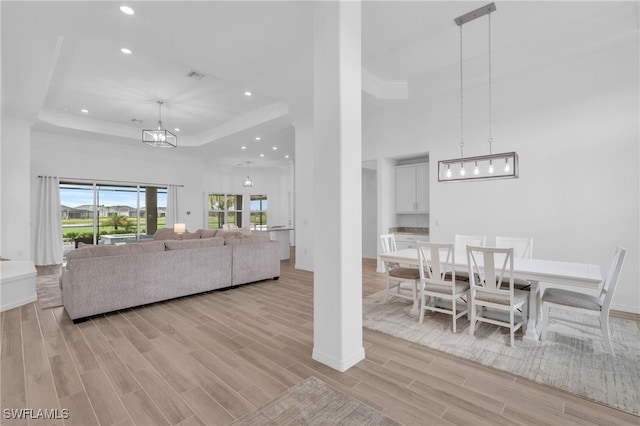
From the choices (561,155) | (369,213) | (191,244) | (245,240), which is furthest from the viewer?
(369,213)

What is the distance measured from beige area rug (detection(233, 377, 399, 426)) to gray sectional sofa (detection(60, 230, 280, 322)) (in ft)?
9.09

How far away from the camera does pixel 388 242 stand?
14.3ft

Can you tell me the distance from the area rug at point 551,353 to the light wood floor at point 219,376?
14 cm

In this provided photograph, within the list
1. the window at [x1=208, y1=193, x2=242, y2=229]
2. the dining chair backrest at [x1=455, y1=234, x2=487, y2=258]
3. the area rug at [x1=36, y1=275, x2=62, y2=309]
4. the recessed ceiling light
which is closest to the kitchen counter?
the dining chair backrest at [x1=455, y1=234, x2=487, y2=258]

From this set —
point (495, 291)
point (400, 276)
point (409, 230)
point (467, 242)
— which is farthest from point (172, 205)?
point (495, 291)

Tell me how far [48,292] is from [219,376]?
13.7 feet

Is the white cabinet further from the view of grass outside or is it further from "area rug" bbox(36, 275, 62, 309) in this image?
the view of grass outside

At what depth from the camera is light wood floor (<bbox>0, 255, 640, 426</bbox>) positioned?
5.94ft

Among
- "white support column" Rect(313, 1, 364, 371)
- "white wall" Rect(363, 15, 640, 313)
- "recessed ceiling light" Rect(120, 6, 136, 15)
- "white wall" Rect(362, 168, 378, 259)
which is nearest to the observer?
"white support column" Rect(313, 1, 364, 371)

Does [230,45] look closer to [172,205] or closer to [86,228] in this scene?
[172,205]

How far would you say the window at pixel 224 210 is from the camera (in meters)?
11.1

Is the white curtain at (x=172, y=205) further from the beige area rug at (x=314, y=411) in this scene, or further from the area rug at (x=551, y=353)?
the beige area rug at (x=314, y=411)

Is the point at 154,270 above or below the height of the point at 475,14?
below

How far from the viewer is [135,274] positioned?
375cm
